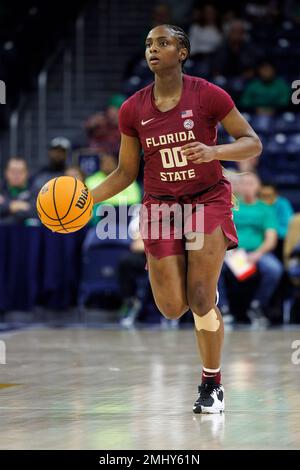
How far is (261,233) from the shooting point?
1330 cm

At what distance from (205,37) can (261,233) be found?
594 cm

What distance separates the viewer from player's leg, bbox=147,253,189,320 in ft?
21.3

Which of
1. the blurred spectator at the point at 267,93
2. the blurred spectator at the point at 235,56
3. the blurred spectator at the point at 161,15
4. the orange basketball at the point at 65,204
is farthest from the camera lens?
the blurred spectator at the point at 161,15

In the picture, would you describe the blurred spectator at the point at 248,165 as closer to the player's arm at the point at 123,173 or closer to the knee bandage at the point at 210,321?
the player's arm at the point at 123,173

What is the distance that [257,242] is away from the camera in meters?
13.3

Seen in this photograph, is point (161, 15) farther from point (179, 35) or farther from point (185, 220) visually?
point (185, 220)

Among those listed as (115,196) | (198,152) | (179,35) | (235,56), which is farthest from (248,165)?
(198,152)

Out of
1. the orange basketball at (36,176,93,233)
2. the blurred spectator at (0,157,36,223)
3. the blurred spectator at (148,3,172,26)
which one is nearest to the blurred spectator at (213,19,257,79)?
the blurred spectator at (148,3,172,26)

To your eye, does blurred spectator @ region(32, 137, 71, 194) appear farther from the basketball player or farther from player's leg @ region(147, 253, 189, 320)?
player's leg @ region(147, 253, 189, 320)

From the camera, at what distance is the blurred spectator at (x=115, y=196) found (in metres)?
13.6

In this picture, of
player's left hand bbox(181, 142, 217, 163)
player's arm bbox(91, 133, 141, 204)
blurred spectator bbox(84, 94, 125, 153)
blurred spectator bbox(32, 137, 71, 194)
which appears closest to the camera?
player's left hand bbox(181, 142, 217, 163)

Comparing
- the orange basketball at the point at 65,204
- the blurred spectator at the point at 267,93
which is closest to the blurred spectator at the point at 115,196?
the blurred spectator at the point at 267,93

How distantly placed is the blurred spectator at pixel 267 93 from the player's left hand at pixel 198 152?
34.0ft
